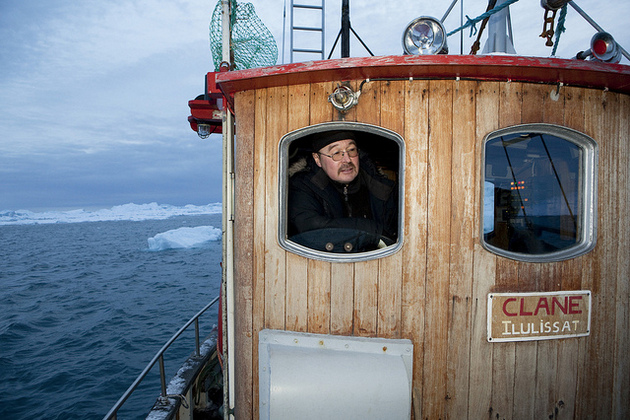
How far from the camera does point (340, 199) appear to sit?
2.59 metres

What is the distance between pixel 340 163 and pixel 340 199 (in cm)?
26

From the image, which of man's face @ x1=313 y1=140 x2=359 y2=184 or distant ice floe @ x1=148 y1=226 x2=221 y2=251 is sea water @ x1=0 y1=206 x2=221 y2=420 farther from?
man's face @ x1=313 y1=140 x2=359 y2=184

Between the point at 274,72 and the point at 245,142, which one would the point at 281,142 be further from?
the point at 274,72

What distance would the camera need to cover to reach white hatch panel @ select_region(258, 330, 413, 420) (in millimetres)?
2064

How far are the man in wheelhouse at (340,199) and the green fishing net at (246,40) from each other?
4.74ft

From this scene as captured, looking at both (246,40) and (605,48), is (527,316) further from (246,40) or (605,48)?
(246,40)

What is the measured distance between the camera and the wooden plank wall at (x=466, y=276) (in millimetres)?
2275

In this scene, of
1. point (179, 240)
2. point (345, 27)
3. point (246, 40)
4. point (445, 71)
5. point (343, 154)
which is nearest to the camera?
point (445, 71)

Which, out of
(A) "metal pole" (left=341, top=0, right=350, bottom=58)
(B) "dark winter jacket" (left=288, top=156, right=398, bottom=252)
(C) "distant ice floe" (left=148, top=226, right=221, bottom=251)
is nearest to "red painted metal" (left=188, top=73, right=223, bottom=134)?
(B) "dark winter jacket" (left=288, top=156, right=398, bottom=252)

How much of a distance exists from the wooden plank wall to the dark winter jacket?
156 millimetres

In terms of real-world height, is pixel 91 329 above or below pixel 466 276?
below

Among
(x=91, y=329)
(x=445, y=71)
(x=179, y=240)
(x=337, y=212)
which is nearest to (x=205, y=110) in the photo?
(x=337, y=212)

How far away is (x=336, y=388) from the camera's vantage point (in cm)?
207

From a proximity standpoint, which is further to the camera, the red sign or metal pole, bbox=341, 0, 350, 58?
metal pole, bbox=341, 0, 350, 58
